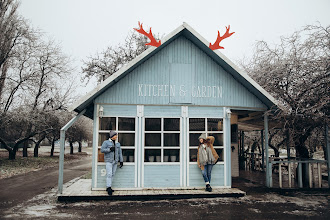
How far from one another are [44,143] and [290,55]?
58.7 m

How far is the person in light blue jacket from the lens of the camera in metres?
8.38

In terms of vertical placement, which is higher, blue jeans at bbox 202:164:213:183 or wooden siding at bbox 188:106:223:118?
wooden siding at bbox 188:106:223:118

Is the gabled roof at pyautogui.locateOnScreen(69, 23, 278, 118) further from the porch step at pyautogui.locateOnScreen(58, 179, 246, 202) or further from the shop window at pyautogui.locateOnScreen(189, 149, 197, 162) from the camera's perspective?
the shop window at pyautogui.locateOnScreen(189, 149, 197, 162)

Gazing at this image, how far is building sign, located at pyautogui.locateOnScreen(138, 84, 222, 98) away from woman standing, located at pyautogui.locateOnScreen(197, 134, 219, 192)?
1.47m

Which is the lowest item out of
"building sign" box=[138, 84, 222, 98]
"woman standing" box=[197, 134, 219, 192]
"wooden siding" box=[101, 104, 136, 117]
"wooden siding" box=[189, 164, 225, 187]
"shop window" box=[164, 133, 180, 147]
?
"wooden siding" box=[189, 164, 225, 187]

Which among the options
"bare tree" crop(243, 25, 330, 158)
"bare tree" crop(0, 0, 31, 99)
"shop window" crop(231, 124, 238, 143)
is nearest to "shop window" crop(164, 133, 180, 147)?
"bare tree" crop(243, 25, 330, 158)

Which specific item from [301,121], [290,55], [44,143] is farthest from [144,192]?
[44,143]

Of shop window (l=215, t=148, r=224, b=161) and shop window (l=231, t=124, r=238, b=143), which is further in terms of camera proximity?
shop window (l=231, t=124, r=238, b=143)

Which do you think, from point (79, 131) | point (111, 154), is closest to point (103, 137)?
point (111, 154)

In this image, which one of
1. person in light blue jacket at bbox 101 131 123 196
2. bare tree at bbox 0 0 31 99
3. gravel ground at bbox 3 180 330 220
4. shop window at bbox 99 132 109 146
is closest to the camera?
gravel ground at bbox 3 180 330 220

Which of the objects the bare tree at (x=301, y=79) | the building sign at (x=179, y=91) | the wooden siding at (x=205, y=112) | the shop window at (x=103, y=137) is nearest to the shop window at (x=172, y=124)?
the wooden siding at (x=205, y=112)

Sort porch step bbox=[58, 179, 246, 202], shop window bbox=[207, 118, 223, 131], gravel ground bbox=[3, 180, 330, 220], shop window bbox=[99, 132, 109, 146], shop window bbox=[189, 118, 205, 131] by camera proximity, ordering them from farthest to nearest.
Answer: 1. shop window bbox=[207, 118, 223, 131]
2. shop window bbox=[189, 118, 205, 131]
3. shop window bbox=[99, 132, 109, 146]
4. porch step bbox=[58, 179, 246, 202]
5. gravel ground bbox=[3, 180, 330, 220]

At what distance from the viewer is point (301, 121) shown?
927 centimetres

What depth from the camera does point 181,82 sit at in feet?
30.8
